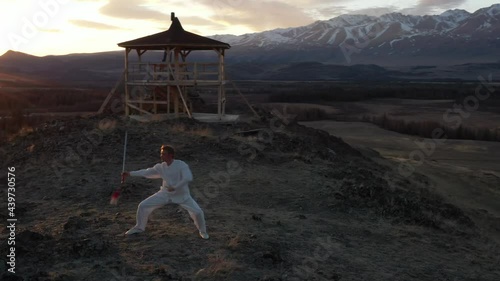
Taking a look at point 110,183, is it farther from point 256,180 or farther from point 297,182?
point 297,182

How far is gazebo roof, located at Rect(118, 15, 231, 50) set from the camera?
20.7 meters

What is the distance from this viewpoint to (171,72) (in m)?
21.2

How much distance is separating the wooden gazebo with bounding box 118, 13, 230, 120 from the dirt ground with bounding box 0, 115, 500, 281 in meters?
2.79

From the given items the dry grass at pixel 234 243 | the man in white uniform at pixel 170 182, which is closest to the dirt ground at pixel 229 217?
the dry grass at pixel 234 243

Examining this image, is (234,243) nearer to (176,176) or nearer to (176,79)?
(176,176)

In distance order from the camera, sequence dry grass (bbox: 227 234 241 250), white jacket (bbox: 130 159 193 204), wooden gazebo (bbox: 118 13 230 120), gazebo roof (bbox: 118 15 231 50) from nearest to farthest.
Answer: white jacket (bbox: 130 159 193 204), dry grass (bbox: 227 234 241 250), gazebo roof (bbox: 118 15 231 50), wooden gazebo (bbox: 118 13 230 120)

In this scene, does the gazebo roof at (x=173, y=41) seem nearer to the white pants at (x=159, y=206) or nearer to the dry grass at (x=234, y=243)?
the white pants at (x=159, y=206)

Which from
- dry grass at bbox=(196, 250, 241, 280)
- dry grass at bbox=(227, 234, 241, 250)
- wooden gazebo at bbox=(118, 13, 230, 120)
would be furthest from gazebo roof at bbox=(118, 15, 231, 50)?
dry grass at bbox=(196, 250, 241, 280)


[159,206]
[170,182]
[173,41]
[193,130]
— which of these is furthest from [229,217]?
[173,41]

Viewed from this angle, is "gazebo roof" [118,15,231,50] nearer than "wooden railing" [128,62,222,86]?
Yes

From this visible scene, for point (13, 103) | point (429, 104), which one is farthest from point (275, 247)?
point (429, 104)

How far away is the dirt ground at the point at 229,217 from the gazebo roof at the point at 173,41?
3.46 metres

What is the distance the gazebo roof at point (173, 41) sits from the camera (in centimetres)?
2067

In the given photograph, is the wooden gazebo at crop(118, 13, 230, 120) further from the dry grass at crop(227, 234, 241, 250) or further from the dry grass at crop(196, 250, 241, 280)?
the dry grass at crop(196, 250, 241, 280)
